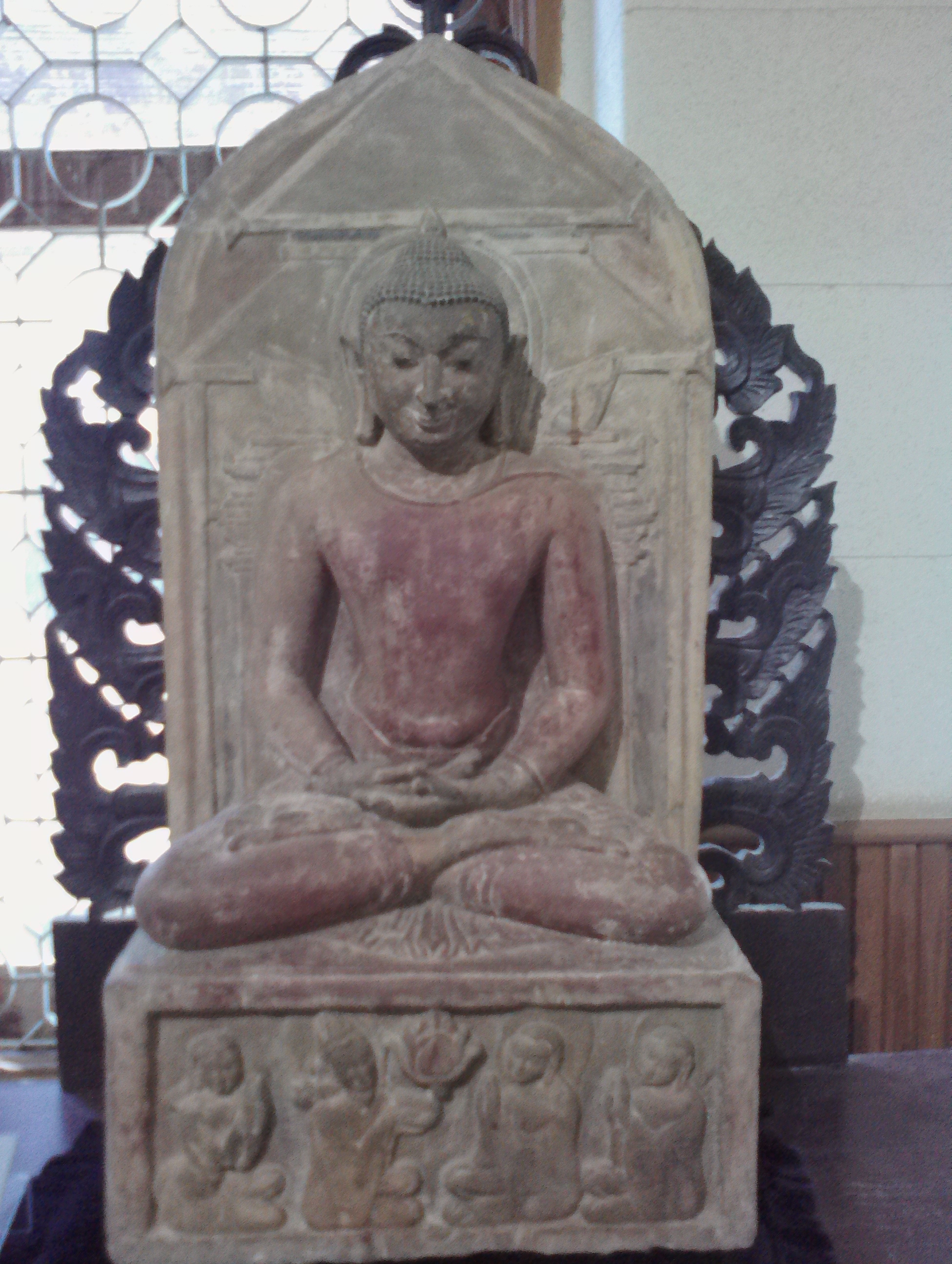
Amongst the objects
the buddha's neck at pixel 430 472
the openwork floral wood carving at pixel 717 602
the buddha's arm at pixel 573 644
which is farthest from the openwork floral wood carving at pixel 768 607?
the buddha's neck at pixel 430 472

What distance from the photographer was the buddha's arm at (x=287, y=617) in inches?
97.7

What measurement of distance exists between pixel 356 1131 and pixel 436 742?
0.76 m

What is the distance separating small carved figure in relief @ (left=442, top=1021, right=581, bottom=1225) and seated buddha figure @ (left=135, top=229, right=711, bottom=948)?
0.23 metres

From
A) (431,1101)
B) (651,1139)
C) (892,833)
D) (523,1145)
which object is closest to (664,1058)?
(651,1139)

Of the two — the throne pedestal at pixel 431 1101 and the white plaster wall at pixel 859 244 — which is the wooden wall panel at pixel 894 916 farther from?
the throne pedestal at pixel 431 1101

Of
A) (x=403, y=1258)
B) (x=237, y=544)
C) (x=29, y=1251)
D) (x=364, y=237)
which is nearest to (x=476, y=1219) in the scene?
(x=403, y=1258)

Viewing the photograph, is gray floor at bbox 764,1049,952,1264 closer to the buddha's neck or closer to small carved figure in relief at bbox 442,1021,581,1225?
small carved figure in relief at bbox 442,1021,581,1225

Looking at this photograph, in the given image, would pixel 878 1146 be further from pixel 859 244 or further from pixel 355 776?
pixel 859 244

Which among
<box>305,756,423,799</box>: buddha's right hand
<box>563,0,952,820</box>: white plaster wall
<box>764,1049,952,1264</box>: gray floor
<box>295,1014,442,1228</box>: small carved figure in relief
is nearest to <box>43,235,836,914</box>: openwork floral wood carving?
<box>764,1049,952,1264</box>: gray floor

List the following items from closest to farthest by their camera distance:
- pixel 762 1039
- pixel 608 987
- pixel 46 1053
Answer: pixel 608 987 < pixel 762 1039 < pixel 46 1053

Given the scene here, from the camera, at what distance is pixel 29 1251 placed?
2.39 metres

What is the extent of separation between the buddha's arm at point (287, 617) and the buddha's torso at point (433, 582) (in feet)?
0.14

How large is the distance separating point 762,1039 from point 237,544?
1865 mm

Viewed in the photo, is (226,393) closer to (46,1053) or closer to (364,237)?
(364,237)
